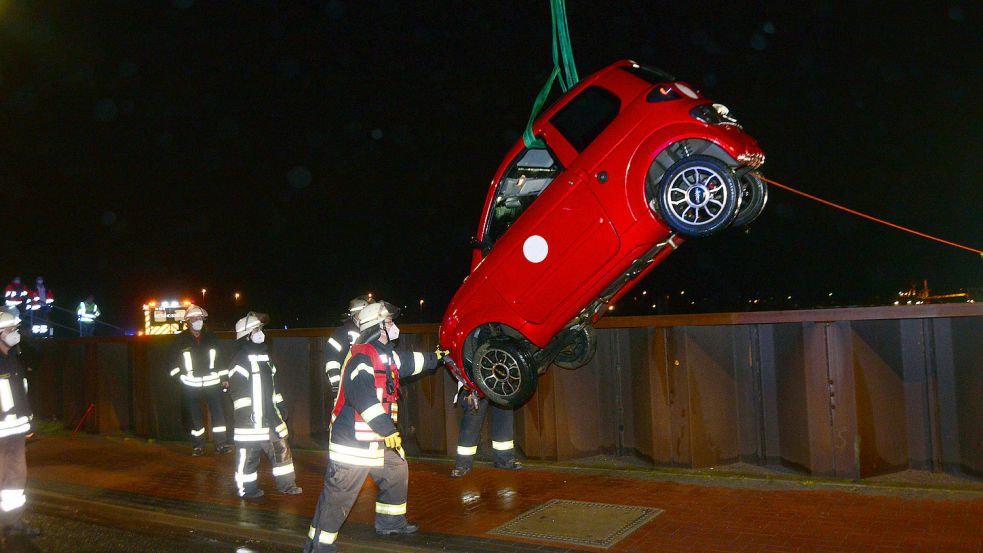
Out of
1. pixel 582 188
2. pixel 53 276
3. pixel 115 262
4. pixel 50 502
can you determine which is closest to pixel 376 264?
pixel 115 262

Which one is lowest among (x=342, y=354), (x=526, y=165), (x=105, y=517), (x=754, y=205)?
(x=105, y=517)

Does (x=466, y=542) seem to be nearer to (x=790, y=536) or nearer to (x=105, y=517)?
(x=790, y=536)

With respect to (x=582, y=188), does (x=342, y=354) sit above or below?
below

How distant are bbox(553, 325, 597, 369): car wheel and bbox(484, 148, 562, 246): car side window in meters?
1.64

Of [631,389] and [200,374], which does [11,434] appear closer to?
[200,374]

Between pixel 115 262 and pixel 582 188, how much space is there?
103 ft

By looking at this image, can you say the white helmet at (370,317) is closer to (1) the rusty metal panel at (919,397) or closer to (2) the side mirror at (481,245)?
(2) the side mirror at (481,245)

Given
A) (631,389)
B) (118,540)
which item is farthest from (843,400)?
(118,540)

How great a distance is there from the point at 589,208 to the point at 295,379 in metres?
6.28

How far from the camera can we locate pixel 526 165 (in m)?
6.80

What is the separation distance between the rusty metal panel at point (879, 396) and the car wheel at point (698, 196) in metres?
2.73

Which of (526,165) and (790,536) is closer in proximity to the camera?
(790,536)

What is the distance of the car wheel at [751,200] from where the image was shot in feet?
19.4

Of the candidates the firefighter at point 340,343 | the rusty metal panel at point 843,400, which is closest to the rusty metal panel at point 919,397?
the rusty metal panel at point 843,400
